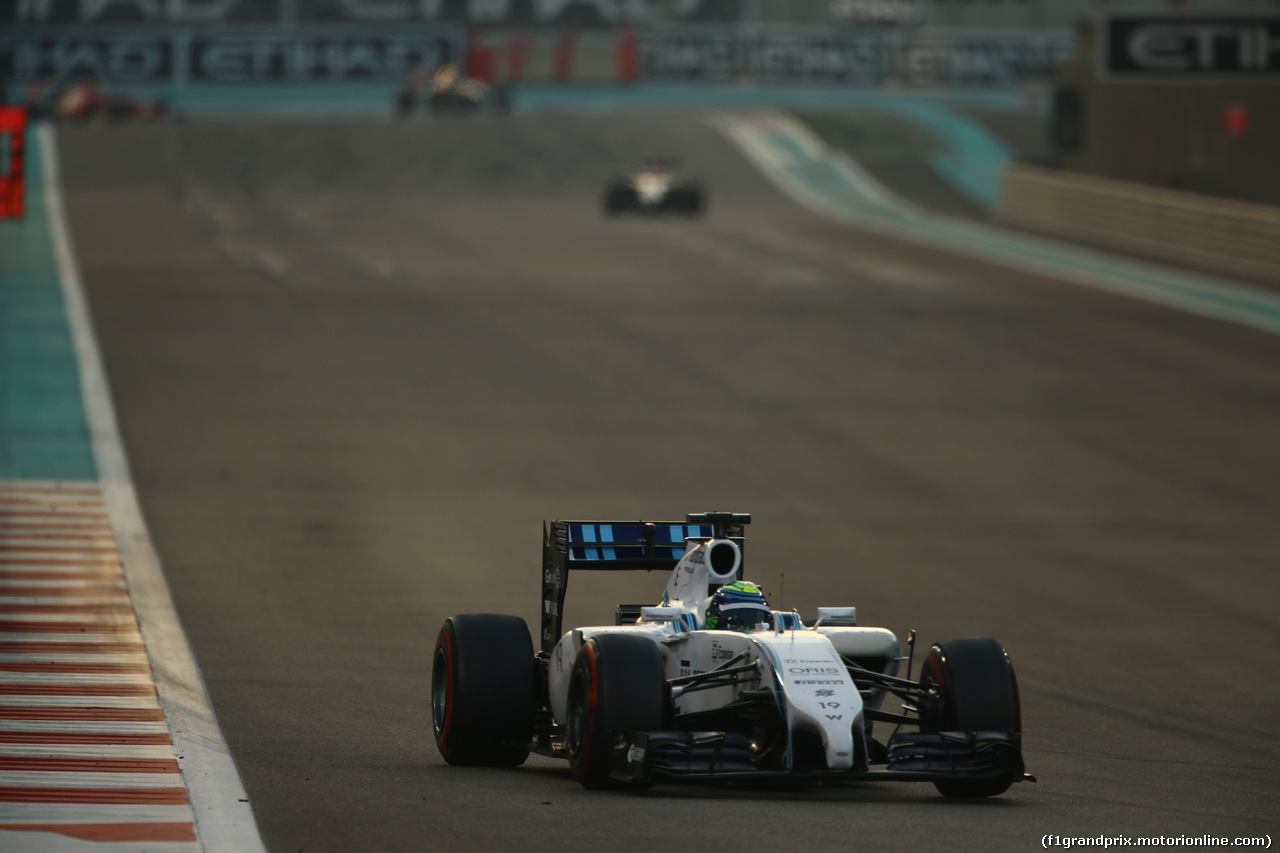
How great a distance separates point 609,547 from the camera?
35.9 ft

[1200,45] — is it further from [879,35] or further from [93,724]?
[93,724]

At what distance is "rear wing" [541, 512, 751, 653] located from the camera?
10766 millimetres

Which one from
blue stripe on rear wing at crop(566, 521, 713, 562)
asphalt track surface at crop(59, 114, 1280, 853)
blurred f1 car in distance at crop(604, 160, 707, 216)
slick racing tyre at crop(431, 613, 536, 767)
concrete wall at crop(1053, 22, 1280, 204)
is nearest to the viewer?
asphalt track surface at crop(59, 114, 1280, 853)

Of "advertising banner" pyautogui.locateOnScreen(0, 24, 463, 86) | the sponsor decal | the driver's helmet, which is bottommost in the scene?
the sponsor decal

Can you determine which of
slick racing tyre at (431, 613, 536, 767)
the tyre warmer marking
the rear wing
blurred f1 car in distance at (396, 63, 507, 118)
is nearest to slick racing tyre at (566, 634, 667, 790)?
slick racing tyre at (431, 613, 536, 767)

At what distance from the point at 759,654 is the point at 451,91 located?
35726 mm

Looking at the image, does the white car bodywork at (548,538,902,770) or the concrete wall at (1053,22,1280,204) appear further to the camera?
the concrete wall at (1053,22,1280,204)

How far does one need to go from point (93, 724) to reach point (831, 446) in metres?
14.6

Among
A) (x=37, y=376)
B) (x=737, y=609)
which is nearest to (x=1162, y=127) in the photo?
(x=37, y=376)

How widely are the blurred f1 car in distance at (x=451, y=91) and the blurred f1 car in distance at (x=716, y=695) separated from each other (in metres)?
30.5

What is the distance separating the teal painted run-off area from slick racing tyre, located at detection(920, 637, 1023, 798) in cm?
1378

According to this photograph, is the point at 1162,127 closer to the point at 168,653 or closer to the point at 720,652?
the point at 168,653

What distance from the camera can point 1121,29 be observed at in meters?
45.4

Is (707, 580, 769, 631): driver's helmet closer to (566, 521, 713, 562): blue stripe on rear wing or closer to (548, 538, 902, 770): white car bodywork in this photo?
(548, 538, 902, 770): white car bodywork
